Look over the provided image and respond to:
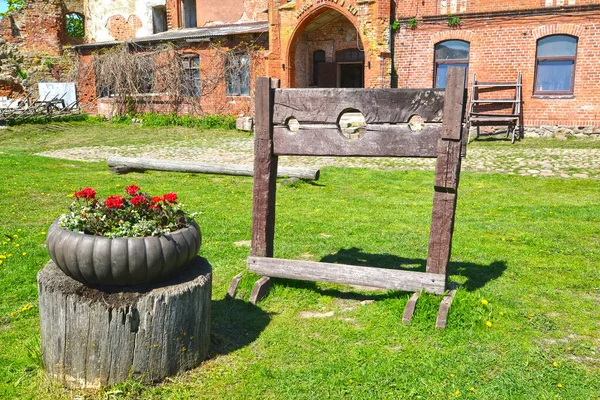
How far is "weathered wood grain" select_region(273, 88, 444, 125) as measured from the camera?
4508 millimetres

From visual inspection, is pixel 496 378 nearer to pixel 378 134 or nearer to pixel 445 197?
pixel 445 197

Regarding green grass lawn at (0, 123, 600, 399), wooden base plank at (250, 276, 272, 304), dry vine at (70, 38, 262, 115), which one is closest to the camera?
green grass lawn at (0, 123, 600, 399)

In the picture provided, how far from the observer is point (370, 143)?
185 inches

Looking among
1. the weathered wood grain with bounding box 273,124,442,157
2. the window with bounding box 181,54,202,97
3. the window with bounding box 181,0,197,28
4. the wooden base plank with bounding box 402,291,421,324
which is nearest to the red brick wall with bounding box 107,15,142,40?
the window with bounding box 181,0,197,28

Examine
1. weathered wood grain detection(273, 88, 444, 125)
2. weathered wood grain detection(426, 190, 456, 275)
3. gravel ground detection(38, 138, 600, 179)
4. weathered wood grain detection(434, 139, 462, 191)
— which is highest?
weathered wood grain detection(273, 88, 444, 125)

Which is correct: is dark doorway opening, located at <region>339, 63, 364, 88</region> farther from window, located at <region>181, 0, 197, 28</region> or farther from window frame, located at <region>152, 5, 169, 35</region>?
window frame, located at <region>152, 5, 169, 35</region>

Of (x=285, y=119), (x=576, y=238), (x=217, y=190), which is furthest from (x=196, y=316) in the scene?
(x=217, y=190)

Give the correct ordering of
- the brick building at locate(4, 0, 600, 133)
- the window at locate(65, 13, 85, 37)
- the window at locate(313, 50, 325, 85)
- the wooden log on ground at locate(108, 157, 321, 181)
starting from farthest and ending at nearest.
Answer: the window at locate(65, 13, 85, 37)
the window at locate(313, 50, 325, 85)
the brick building at locate(4, 0, 600, 133)
the wooden log on ground at locate(108, 157, 321, 181)

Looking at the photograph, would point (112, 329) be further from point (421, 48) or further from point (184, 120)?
point (184, 120)

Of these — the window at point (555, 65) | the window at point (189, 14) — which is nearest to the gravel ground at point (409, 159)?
the window at point (555, 65)

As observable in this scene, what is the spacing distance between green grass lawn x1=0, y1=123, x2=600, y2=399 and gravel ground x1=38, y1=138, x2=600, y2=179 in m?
2.70

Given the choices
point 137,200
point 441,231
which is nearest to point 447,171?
point 441,231

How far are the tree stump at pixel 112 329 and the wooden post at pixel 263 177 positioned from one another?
138cm

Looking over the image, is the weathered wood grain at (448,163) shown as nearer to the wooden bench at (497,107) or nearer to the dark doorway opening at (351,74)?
the wooden bench at (497,107)
